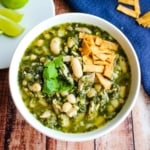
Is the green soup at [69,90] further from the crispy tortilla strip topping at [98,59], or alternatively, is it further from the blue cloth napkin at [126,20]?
the blue cloth napkin at [126,20]

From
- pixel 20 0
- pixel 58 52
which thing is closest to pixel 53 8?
pixel 20 0

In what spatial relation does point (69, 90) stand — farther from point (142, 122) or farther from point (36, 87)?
point (142, 122)

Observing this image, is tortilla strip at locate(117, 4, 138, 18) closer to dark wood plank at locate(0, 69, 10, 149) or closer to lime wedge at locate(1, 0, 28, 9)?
lime wedge at locate(1, 0, 28, 9)

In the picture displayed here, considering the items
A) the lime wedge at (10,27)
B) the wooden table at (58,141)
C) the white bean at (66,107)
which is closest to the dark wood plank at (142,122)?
the wooden table at (58,141)

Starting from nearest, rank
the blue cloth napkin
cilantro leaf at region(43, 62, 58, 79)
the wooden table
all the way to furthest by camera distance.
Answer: cilantro leaf at region(43, 62, 58, 79), the wooden table, the blue cloth napkin

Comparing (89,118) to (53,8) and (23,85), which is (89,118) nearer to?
(23,85)

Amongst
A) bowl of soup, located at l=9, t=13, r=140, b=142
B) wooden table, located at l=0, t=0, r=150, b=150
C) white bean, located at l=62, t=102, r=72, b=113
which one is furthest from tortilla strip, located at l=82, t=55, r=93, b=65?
wooden table, located at l=0, t=0, r=150, b=150

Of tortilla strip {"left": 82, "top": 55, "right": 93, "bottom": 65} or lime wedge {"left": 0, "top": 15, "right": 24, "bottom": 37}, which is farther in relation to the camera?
lime wedge {"left": 0, "top": 15, "right": 24, "bottom": 37}

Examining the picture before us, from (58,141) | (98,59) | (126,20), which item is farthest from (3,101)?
(126,20)
